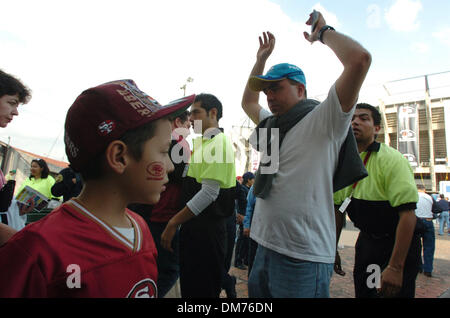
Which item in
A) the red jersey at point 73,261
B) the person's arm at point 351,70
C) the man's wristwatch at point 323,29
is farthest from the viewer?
the man's wristwatch at point 323,29

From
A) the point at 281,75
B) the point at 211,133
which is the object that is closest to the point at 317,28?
the point at 281,75

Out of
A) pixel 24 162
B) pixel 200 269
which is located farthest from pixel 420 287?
pixel 24 162

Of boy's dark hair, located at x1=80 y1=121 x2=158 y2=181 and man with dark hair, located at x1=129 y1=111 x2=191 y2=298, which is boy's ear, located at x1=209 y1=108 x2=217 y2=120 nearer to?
man with dark hair, located at x1=129 y1=111 x2=191 y2=298

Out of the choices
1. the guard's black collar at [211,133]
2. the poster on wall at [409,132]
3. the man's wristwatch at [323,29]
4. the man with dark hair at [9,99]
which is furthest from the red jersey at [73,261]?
the poster on wall at [409,132]

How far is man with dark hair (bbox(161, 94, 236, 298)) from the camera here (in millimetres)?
2275

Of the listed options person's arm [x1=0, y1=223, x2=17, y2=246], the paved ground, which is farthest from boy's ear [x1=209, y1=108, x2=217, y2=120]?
the paved ground

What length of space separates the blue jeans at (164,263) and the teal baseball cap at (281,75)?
5.11 feet

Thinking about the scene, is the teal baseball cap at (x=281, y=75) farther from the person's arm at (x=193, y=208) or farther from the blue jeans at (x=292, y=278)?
the blue jeans at (x=292, y=278)

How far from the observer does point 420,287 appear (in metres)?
4.78

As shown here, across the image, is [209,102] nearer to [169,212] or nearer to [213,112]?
[213,112]

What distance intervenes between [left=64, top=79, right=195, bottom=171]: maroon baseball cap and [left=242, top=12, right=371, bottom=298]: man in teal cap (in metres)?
0.89

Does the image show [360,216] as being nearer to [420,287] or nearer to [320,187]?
[320,187]

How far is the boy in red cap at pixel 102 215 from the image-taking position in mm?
769
